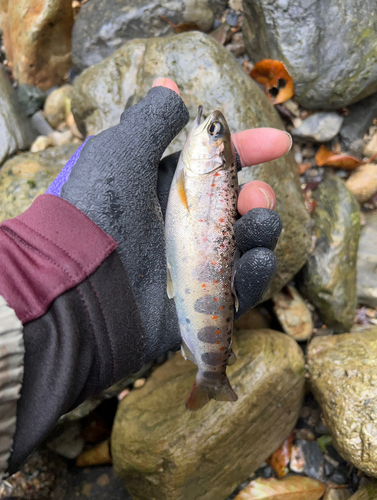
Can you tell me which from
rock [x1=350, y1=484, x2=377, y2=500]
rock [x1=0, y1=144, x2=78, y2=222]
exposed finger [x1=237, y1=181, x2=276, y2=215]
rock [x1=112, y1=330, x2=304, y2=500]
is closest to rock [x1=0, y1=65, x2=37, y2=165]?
rock [x1=0, y1=144, x2=78, y2=222]

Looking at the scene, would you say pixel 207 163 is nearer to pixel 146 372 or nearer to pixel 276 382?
pixel 276 382

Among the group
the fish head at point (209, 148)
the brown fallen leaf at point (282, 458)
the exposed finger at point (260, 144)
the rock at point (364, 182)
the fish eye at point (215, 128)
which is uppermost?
the fish eye at point (215, 128)

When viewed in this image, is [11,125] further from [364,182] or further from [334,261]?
[364,182]

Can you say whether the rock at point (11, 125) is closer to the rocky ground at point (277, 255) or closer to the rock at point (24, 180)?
the rocky ground at point (277, 255)

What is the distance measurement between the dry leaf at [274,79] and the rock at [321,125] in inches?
13.2

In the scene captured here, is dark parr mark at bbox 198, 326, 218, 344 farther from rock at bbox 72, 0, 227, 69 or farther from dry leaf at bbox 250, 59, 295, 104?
rock at bbox 72, 0, 227, 69

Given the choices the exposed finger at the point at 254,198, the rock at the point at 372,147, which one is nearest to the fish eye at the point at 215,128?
the exposed finger at the point at 254,198

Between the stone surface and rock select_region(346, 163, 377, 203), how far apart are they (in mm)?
1408

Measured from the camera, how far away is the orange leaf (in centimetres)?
383

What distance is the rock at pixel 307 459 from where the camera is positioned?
11.1 feet

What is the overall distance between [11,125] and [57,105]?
2.09 ft

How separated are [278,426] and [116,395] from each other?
1.46m

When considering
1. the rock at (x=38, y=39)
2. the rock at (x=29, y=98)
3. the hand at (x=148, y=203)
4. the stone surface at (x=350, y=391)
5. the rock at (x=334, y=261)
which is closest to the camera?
the hand at (x=148, y=203)

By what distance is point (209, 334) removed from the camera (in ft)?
6.86
